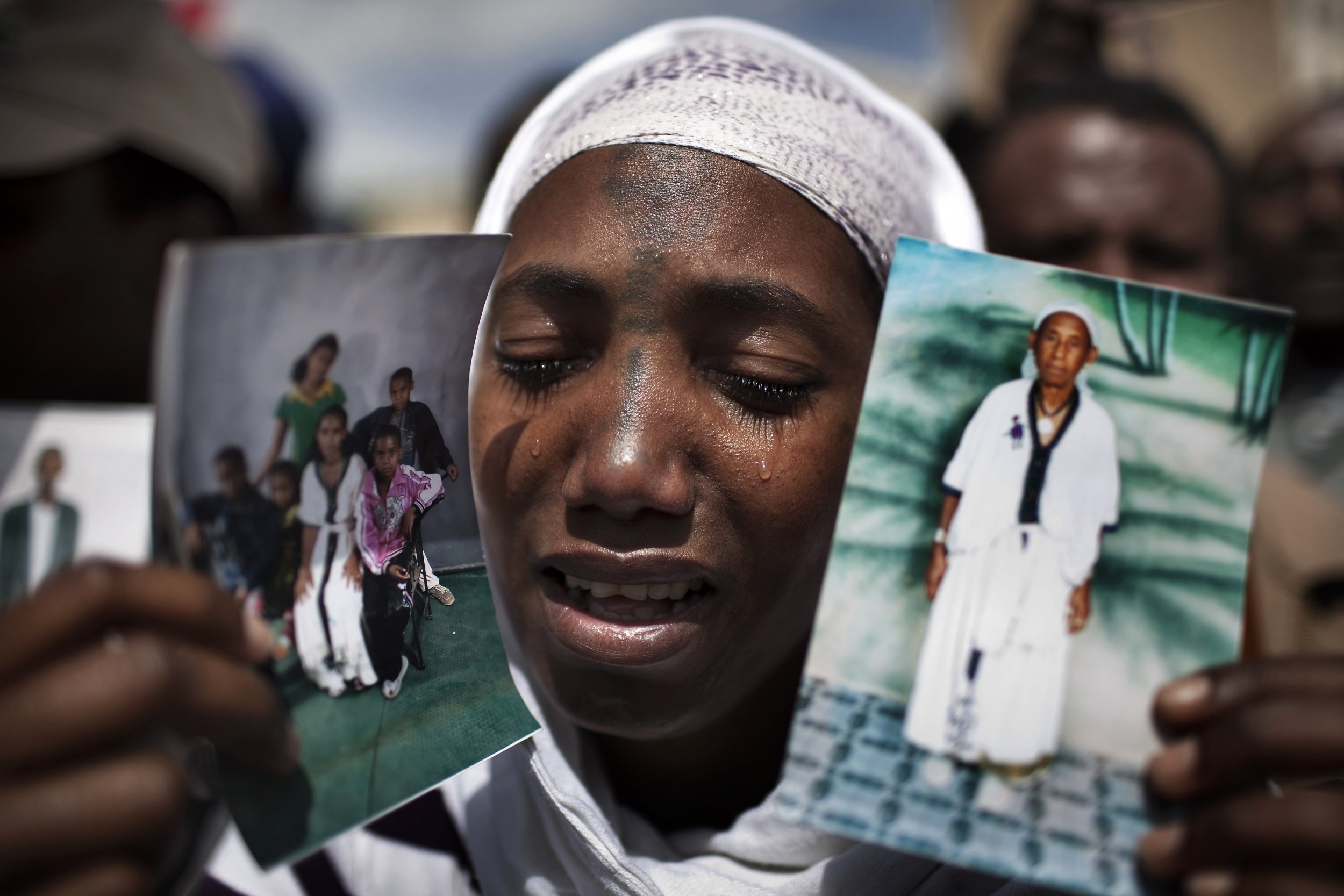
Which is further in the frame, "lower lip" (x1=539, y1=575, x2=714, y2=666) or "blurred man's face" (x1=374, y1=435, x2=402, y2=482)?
"lower lip" (x1=539, y1=575, x2=714, y2=666)

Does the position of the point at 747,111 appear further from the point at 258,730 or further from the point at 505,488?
the point at 258,730

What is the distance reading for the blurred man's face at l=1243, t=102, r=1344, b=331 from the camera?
13.3 ft

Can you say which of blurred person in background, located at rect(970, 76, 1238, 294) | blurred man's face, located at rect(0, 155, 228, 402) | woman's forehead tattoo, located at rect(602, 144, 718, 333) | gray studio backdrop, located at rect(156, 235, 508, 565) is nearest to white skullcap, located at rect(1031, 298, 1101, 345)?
woman's forehead tattoo, located at rect(602, 144, 718, 333)

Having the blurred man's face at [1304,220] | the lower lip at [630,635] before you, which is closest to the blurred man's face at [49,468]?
the lower lip at [630,635]

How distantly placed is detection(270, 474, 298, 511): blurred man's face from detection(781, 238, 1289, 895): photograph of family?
0.67m

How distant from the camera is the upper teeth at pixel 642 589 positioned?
136cm

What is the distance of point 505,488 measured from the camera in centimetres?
145

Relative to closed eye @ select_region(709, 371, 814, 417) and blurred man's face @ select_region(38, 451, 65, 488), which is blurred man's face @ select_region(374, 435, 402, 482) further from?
blurred man's face @ select_region(38, 451, 65, 488)

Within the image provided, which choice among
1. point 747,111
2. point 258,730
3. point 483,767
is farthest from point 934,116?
point 258,730

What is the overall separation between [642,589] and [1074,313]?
681 mm

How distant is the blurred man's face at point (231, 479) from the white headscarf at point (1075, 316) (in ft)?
3.20

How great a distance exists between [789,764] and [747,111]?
1005 millimetres

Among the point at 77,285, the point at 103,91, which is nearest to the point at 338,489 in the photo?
the point at 77,285

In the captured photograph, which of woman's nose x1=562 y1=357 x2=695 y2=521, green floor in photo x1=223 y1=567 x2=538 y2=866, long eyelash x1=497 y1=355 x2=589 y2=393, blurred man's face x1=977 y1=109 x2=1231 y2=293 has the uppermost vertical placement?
blurred man's face x1=977 y1=109 x2=1231 y2=293
